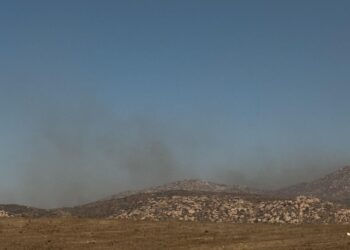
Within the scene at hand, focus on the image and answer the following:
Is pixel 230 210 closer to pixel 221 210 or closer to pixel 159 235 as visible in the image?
pixel 221 210

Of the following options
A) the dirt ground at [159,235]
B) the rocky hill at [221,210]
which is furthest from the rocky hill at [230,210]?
the dirt ground at [159,235]

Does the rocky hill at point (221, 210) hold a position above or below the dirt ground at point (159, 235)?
above

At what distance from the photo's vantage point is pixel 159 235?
45.8 m

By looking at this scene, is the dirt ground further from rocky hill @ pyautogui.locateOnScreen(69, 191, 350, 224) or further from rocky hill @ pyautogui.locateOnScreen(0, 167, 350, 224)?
rocky hill @ pyautogui.locateOnScreen(69, 191, 350, 224)

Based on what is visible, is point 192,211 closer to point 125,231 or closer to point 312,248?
point 125,231

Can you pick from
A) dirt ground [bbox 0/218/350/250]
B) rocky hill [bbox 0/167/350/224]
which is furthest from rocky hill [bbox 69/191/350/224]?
dirt ground [bbox 0/218/350/250]

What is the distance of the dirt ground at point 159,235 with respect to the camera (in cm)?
4059

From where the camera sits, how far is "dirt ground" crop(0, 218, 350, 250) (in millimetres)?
40594

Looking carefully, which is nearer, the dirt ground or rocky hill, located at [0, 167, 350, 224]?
the dirt ground

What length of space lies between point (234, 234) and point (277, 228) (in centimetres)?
480

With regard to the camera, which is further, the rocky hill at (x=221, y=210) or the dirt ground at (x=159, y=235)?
the rocky hill at (x=221, y=210)

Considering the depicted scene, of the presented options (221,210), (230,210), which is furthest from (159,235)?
(230,210)

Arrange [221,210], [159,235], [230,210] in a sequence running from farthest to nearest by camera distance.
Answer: [230,210]
[221,210]
[159,235]

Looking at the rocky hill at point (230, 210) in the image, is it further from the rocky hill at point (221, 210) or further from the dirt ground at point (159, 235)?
the dirt ground at point (159, 235)
